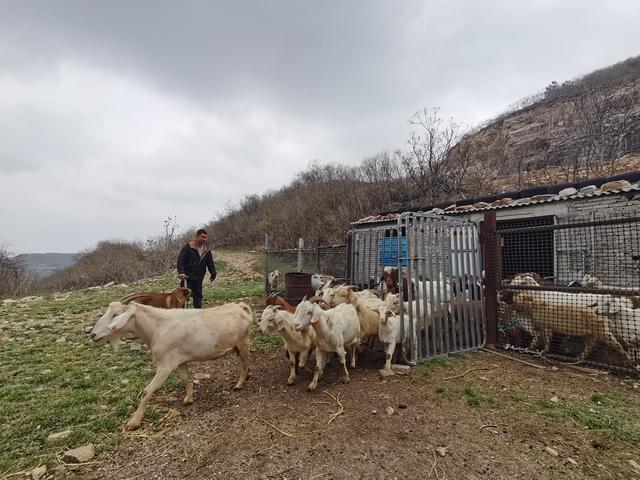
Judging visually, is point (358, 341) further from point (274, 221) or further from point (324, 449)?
point (274, 221)

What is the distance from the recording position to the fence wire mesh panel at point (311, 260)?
1152cm

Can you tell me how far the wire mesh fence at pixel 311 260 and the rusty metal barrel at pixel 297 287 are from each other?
2.11m

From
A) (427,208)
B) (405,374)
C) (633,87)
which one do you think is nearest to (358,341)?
(405,374)

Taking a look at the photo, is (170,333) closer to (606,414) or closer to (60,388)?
(60,388)

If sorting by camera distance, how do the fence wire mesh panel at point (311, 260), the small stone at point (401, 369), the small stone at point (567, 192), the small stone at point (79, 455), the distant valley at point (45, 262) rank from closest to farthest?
the small stone at point (79, 455), the small stone at point (401, 369), the small stone at point (567, 192), the fence wire mesh panel at point (311, 260), the distant valley at point (45, 262)

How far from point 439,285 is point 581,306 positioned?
86.6 inches

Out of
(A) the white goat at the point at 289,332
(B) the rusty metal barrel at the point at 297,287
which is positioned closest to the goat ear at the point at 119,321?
(A) the white goat at the point at 289,332

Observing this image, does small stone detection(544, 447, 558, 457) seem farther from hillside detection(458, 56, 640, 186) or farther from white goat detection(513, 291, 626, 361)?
hillside detection(458, 56, 640, 186)

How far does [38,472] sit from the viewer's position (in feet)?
8.71

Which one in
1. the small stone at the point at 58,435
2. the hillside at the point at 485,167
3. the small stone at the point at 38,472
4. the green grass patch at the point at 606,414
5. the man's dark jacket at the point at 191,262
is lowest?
the green grass patch at the point at 606,414

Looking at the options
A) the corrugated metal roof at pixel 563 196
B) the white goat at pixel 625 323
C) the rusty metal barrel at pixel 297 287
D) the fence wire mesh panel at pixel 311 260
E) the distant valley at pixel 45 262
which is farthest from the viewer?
the distant valley at pixel 45 262

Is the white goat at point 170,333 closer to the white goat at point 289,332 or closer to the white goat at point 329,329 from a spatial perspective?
A: the white goat at point 289,332

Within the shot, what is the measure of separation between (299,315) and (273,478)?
1835 millimetres

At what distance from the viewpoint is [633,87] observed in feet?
83.5
